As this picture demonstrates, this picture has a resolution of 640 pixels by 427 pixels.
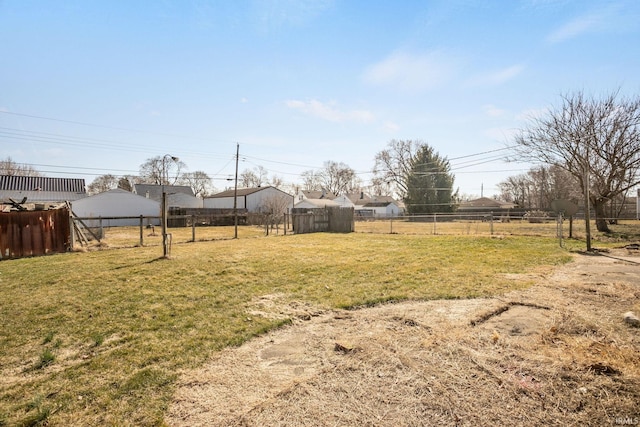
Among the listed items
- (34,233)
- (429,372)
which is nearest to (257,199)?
(34,233)

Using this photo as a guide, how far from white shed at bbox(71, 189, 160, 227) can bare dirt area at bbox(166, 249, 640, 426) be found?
2861cm

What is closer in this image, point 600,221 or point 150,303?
point 150,303

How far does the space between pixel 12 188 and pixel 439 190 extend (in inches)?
1968

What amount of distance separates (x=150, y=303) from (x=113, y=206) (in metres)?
29.8

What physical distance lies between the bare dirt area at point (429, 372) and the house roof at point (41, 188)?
39709 millimetres

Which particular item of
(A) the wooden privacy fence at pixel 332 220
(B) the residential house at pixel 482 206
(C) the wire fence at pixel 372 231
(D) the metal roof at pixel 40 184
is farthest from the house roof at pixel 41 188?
(B) the residential house at pixel 482 206

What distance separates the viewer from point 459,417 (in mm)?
2271

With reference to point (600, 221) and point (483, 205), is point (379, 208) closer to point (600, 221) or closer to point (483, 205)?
point (483, 205)

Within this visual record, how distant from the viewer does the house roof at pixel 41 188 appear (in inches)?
1294

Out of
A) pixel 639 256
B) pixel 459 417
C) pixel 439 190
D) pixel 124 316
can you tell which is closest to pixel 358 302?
pixel 459 417

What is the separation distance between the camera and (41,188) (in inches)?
1353

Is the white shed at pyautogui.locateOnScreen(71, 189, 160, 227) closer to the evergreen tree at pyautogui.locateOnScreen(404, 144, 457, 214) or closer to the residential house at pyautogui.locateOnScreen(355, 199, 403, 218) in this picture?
the evergreen tree at pyautogui.locateOnScreen(404, 144, 457, 214)

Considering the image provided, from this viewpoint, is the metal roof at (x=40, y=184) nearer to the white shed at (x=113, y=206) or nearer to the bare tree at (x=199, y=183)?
the white shed at (x=113, y=206)

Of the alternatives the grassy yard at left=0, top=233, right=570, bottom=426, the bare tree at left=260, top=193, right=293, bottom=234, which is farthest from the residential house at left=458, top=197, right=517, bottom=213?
the grassy yard at left=0, top=233, right=570, bottom=426
